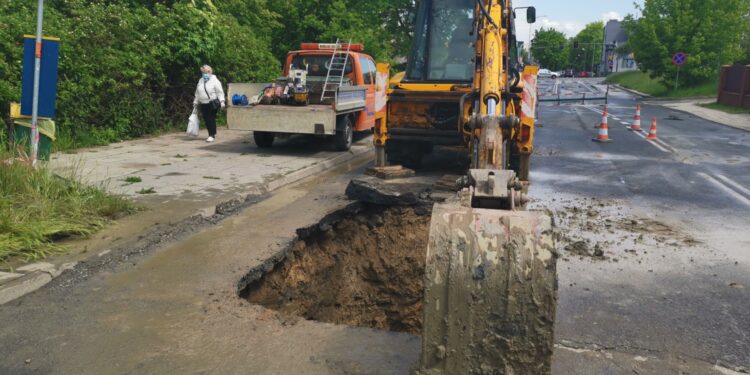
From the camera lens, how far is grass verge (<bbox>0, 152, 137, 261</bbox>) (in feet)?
17.8

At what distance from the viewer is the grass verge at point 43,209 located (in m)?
5.43

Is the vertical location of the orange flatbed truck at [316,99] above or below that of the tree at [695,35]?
below

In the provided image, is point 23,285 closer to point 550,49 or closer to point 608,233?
point 608,233

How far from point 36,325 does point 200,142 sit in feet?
30.8

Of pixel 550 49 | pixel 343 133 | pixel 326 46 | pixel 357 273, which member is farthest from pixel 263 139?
pixel 550 49

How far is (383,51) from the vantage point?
75.2ft

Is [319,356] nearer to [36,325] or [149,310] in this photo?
[149,310]

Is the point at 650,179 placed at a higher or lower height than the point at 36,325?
higher

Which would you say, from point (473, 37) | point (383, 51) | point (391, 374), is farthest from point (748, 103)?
point (391, 374)

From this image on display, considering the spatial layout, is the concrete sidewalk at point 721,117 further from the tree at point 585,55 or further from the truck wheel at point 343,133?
the tree at point 585,55

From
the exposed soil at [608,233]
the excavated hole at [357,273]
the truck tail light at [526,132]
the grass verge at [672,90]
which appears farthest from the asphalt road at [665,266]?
the grass verge at [672,90]

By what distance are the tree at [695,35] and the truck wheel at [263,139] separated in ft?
120

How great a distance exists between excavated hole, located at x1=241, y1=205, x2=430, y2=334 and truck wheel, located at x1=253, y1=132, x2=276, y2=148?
6618mm

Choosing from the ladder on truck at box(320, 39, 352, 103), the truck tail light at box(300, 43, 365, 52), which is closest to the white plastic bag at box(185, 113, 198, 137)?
the ladder on truck at box(320, 39, 352, 103)
